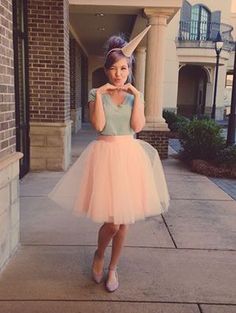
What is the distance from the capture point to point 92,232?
4371 millimetres

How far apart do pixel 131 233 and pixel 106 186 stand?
166 centimetres

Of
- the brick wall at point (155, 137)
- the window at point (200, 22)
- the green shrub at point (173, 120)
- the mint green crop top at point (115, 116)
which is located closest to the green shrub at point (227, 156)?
the brick wall at point (155, 137)

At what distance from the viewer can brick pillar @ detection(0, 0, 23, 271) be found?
326 centimetres

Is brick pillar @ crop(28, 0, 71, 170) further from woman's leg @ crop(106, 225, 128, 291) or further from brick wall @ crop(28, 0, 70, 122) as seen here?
woman's leg @ crop(106, 225, 128, 291)

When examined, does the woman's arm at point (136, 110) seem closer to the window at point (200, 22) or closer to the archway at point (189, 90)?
the window at point (200, 22)

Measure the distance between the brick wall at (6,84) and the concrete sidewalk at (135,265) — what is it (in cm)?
111

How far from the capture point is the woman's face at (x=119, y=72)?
287 centimetres

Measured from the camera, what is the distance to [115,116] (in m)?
2.90

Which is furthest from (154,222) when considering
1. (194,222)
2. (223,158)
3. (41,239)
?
(223,158)

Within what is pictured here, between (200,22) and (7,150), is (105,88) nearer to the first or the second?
(7,150)

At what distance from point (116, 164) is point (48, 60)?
5089 millimetres

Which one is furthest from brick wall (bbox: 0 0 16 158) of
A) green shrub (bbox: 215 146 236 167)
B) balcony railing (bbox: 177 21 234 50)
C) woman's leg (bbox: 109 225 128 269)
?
balcony railing (bbox: 177 21 234 50)

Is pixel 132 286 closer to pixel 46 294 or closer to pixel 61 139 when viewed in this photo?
pixel 46 294

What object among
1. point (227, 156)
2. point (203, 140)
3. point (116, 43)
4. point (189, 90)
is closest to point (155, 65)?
point (203, 140)
